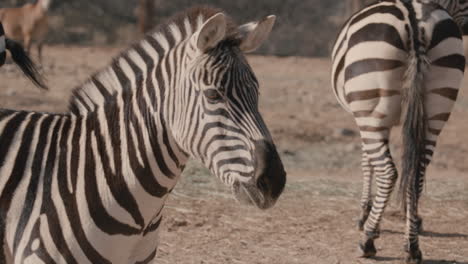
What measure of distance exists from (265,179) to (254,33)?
638 millimetres

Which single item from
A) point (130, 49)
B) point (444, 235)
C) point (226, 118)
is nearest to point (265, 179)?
point (226, 118)

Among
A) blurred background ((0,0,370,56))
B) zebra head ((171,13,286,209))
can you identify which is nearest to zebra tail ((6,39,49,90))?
zebra head ((171,13,286,209))

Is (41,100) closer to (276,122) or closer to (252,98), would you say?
(276,122)

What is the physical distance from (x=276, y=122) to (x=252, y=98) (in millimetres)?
8117

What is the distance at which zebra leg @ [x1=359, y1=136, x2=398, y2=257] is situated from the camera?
5.77m

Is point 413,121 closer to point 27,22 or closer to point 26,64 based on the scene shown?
point 26,64

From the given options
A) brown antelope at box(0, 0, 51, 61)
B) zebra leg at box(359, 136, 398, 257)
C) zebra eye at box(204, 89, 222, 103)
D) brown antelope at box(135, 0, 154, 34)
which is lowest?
brown antelope at box(135, 0, 154, 34)

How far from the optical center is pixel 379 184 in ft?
19.2

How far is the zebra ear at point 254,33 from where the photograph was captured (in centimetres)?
314

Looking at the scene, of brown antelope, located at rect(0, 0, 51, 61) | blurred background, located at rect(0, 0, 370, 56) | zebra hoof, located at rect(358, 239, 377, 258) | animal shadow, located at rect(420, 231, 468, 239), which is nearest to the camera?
zebra hoof, located at rect(358, 239, 377, 258)

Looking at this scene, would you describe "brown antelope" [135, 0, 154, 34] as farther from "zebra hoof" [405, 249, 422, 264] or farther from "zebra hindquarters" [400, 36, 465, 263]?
"zebra hoof" [405, 249, 422, 264]

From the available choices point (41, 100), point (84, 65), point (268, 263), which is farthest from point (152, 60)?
point (84, 65)

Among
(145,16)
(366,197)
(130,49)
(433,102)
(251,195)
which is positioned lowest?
(145,16)

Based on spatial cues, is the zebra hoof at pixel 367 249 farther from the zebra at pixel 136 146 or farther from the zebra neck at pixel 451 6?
the zebra at pixel 136 146
